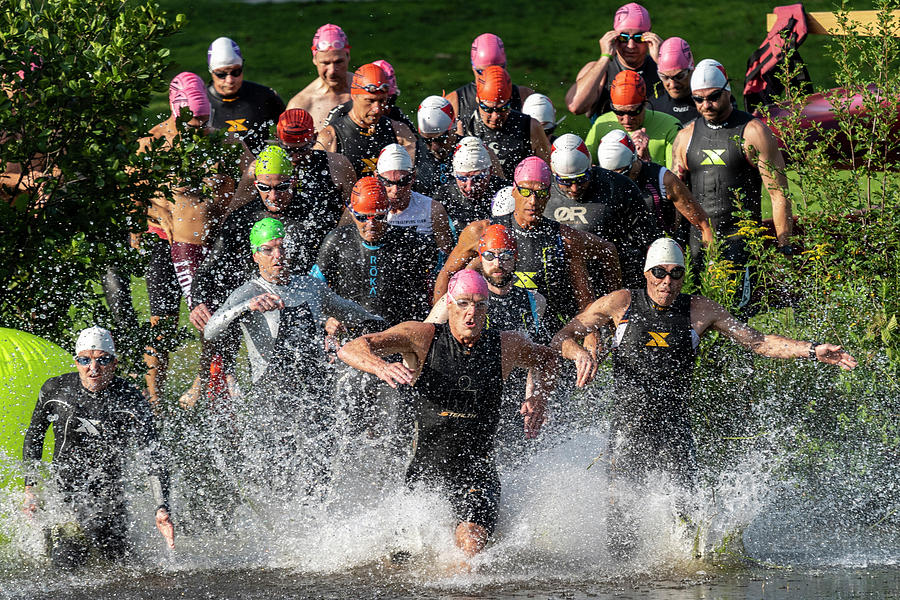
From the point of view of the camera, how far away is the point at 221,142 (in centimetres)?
1034

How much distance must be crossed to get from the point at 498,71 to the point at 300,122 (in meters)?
1.73

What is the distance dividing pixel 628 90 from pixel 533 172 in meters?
1.79

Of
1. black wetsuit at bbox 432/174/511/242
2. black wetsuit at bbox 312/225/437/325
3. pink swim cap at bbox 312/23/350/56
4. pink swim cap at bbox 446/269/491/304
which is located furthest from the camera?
pink swim cap at bbox 312/23/350/56

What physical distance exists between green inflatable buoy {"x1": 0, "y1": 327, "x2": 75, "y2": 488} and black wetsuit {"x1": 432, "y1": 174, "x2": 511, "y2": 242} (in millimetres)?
3025

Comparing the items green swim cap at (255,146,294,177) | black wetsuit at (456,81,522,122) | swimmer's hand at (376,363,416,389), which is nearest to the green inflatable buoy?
green swim cap at (255,146,294,177)

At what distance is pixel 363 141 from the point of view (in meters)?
Answer: 10.9

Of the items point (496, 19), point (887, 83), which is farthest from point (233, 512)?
point (496, 19)

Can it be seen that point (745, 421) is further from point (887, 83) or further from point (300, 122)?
point (300, 122)

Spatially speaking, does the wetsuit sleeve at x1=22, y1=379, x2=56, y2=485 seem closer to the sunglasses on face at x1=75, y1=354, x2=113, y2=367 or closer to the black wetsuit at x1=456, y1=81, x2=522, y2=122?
the sunglasses on face at x1=75, y1=354, x2=113, y2=367

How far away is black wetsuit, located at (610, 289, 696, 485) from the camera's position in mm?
8820

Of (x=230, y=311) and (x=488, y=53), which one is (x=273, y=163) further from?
(x=488, y=53)

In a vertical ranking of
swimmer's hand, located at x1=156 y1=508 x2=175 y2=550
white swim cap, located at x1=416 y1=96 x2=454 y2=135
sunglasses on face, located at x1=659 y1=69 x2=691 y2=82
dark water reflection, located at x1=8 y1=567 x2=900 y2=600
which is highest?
sunglasses on face, located at x1=659 y1=69 x2=691 y2=82

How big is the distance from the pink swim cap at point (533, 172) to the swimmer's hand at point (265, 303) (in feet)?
6.06

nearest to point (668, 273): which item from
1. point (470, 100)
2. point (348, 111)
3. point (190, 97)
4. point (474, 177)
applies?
point (474, 177)
